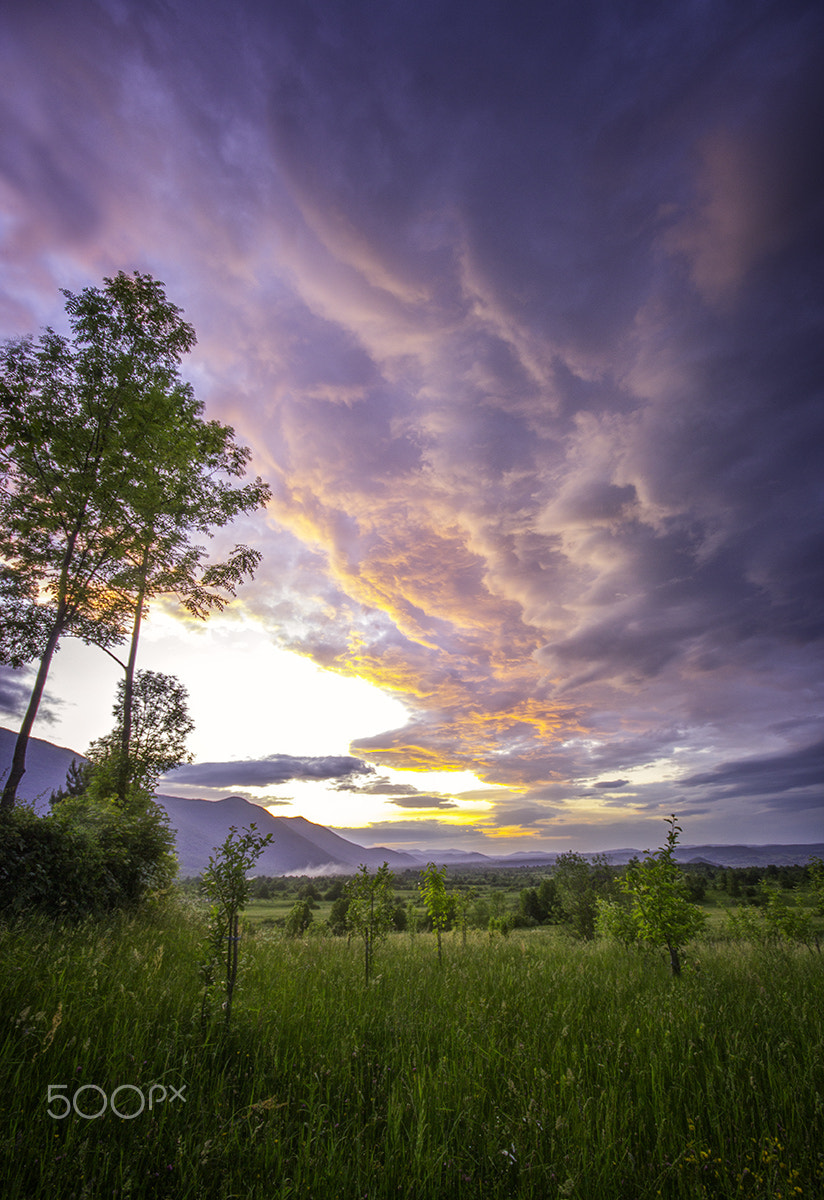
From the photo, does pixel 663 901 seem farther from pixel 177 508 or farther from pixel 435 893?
pixel 177 508

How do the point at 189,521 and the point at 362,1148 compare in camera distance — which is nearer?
the point at 362,1148

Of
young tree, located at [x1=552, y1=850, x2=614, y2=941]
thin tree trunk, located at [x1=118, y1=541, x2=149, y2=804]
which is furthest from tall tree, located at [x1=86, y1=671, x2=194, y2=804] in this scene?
young tree, located at [x1=552, y1=850, x2=614, y2=941]

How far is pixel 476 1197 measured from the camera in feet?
7.72

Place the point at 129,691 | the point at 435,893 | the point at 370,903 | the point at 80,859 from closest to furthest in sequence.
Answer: the point at 370,903
the point at 80,859
the point at 435,893
the point at 129,691

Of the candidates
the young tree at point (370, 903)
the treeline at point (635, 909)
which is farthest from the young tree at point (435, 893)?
the young tree at point (370, 903)

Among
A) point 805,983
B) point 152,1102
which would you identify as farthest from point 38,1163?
point 805,983

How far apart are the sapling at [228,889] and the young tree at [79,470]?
31.3 ft

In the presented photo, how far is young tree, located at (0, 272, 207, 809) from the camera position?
11.8m

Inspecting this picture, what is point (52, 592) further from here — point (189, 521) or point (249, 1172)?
point (249, 1172)

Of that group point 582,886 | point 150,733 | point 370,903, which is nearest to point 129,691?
point 150,733

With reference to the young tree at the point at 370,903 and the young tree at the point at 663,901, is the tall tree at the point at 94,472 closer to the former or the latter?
the young tree at the point at 370,903

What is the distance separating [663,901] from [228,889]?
9.14 m

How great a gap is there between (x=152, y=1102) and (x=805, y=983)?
9.26 metres

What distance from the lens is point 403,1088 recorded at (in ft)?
10.6
